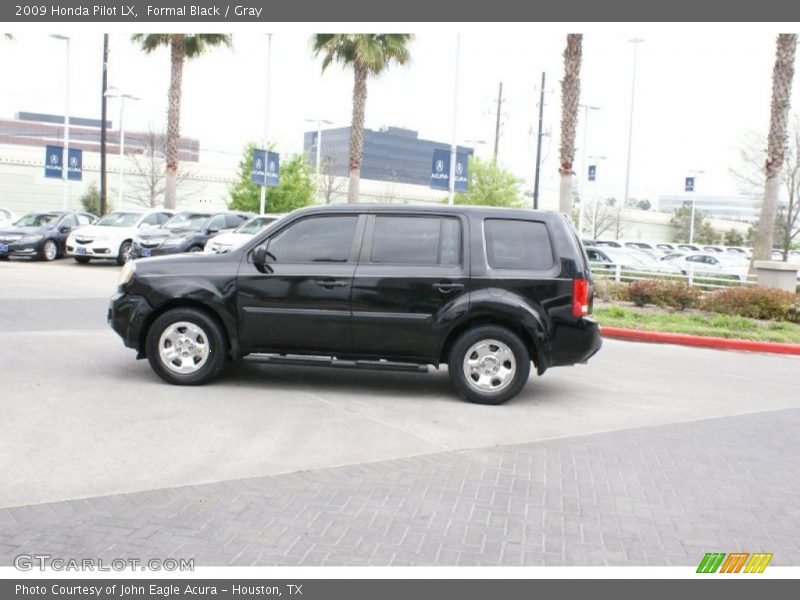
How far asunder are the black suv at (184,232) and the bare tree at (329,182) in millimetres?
30913

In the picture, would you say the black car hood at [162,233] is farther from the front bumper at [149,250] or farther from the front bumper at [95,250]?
the front bumper at [95,250]

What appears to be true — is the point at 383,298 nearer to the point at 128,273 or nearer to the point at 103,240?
the point at 128,273

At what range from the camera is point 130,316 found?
8.74 meters

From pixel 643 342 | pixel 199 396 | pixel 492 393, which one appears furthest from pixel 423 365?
pixel 643 342

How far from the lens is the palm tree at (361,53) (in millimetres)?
29609

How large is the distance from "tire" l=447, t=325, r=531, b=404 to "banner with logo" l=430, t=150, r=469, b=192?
55.0ft

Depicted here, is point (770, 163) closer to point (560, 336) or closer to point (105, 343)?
point (560, 336)

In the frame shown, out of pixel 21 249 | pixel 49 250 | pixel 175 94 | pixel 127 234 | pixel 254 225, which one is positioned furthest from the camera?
pixel 175 94

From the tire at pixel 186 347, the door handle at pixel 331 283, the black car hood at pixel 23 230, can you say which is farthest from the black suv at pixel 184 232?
the door handle at pixel 331 283

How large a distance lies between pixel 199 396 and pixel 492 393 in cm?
283

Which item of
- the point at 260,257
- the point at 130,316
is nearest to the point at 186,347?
the point at 130,316

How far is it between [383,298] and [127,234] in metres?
19.3

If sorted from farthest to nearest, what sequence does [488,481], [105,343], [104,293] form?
[104,293] < [105,343] < [488,481]

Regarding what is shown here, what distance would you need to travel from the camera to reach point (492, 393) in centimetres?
845
